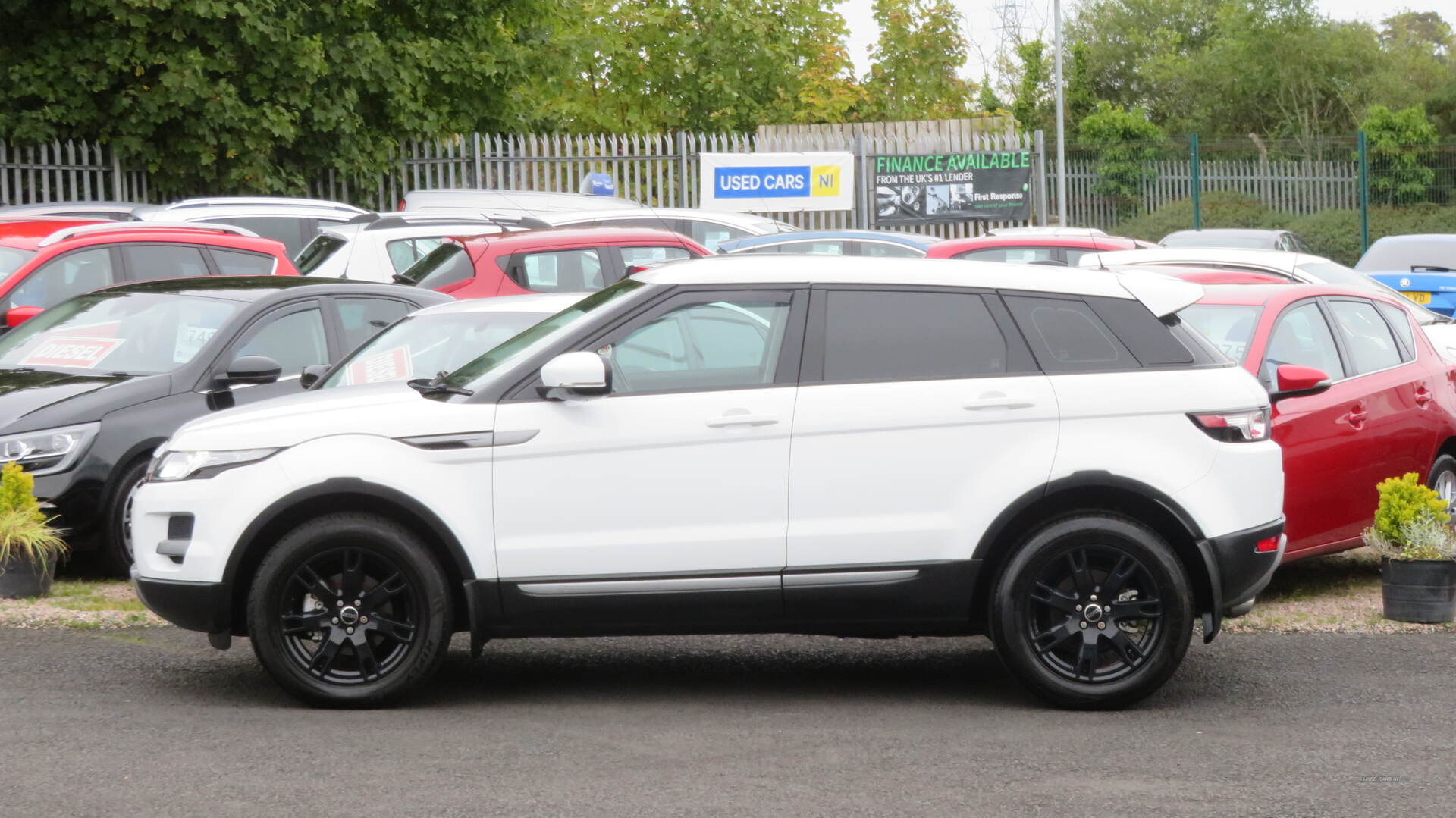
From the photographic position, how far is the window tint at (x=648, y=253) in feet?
47.8

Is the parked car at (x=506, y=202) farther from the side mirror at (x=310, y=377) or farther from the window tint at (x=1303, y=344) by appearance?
the window tint at (x=1303, y=344)

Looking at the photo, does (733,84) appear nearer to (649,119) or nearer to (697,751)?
(649,119)

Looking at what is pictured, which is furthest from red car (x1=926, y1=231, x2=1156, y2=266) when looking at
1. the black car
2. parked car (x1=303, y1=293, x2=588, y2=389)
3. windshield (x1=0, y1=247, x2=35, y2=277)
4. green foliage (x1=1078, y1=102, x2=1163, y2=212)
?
green foliage (x1=1078, y1=102, x2=1163, y2=212)

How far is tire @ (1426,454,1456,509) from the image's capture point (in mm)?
9492

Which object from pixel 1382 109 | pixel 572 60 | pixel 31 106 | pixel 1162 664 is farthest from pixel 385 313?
pixel 1382 109

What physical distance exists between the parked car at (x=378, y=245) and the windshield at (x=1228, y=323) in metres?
6.96

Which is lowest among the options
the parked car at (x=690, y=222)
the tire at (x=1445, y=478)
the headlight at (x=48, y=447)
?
the tire at (x=1445, y=478)

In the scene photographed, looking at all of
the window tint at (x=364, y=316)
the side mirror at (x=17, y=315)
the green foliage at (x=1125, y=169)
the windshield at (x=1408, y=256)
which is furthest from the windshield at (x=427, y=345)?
the green foliage at (x=1125, y=169)

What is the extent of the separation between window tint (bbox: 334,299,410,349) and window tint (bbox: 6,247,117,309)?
3108mm

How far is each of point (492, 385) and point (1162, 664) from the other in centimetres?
273

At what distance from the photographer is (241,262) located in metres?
12.8

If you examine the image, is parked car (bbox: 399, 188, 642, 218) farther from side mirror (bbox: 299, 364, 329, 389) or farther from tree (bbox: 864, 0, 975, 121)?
tree (bbox: 864, 0, 975, 121)

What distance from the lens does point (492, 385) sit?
652cm

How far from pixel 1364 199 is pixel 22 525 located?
2694 centimetres
